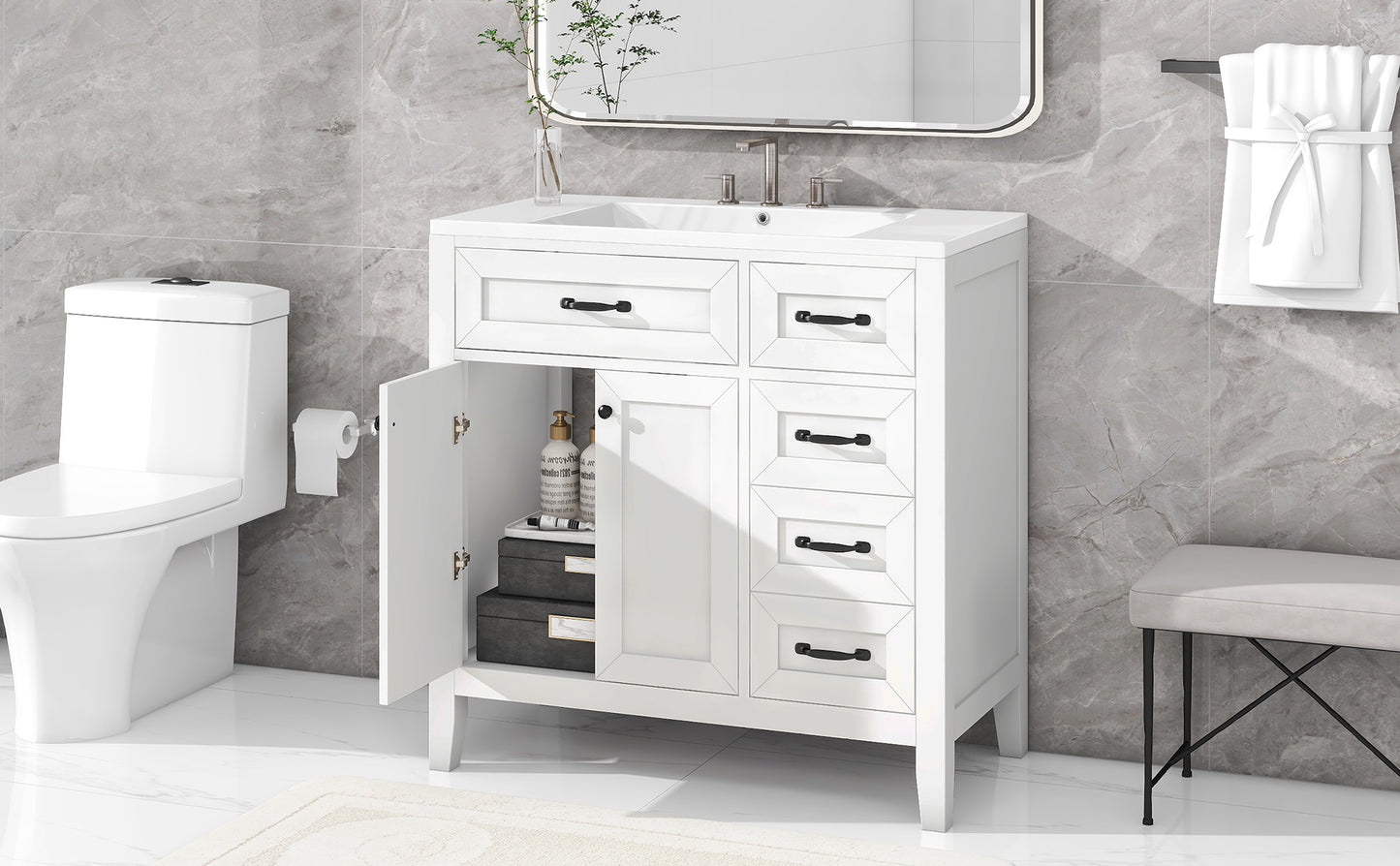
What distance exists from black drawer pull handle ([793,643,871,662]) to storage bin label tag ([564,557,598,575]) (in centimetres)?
41

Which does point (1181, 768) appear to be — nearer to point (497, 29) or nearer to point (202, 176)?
point (497, 29)

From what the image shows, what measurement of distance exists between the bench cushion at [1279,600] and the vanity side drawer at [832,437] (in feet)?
1.42

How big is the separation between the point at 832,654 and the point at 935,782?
255 mm

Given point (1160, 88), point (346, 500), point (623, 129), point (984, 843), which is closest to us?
point (984, 843)

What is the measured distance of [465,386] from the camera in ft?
9.57

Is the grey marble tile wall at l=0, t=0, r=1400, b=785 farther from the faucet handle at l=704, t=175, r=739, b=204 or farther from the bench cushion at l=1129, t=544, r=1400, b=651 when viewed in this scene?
the bench cushion at l=1129, t=544, r=1400, b=651

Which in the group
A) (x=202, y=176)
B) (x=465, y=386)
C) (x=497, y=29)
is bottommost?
(x=465, y=386)

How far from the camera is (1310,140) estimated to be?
106 inches

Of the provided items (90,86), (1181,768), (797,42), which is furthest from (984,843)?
(90,86)

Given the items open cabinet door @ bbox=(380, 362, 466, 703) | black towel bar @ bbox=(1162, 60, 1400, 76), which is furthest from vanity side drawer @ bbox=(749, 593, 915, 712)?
black towel bar @ bbox=(1162, 60, 1400, 76)

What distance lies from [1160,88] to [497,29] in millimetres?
1237

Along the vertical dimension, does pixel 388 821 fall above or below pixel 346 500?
below

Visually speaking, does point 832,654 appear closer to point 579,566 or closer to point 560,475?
point 579,566

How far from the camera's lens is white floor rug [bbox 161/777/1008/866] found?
257 cm
